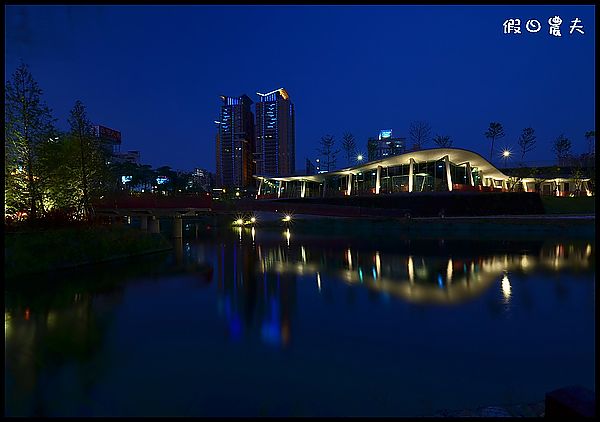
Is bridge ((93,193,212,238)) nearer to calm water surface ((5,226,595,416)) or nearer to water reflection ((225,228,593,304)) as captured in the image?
water reflection ((225,228,593,304))

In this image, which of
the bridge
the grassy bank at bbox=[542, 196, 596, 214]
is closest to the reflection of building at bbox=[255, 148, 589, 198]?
the grassy bank at bbox=[542, 196, 596, 214]

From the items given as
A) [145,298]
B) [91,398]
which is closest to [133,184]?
[145,298]

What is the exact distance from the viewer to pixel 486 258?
2475cm

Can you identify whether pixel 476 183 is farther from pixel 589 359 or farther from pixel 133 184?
pixel 133 184

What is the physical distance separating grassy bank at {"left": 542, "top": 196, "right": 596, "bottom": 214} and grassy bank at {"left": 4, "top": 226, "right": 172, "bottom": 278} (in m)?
63.7

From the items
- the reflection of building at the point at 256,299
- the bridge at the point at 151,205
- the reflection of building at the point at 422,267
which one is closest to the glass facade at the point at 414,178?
the reflection of building at the point at 422,267

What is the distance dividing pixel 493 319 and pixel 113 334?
13000mm

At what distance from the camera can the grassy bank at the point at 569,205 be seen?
191 feet

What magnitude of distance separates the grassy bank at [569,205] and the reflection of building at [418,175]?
316 inches

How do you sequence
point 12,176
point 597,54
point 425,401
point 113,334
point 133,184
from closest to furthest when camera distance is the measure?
point 597,54 → point 425,401 → point 113,334 → point 12,176 → point 133,184

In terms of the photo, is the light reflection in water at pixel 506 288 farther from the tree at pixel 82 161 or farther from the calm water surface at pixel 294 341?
the tree at pixel 82 161

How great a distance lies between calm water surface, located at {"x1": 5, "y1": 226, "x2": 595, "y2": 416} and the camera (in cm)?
712

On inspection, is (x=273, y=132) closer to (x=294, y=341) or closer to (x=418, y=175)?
(x=418, y=175)

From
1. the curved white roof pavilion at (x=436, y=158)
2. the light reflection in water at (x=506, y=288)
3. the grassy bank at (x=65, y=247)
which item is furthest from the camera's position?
the curved white roof pavilion at (x=436, y=158)
